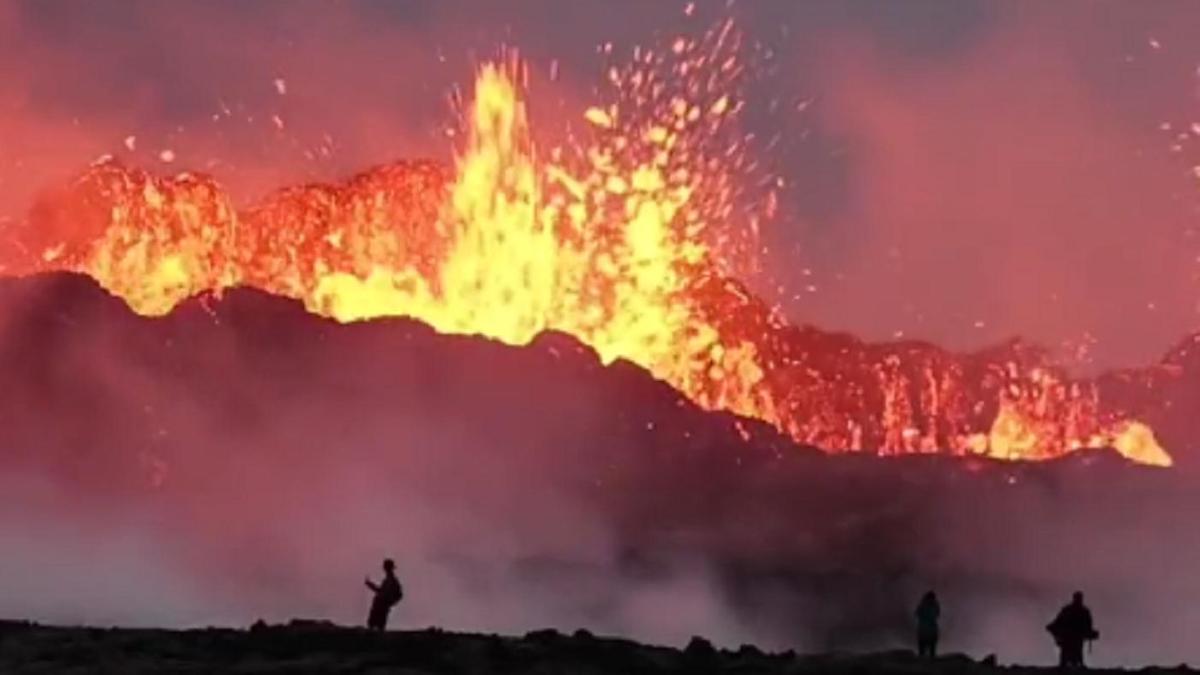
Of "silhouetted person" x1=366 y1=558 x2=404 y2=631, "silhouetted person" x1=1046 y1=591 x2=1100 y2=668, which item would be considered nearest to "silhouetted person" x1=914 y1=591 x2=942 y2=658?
"silhouetted person" x1=1046 y1=591 x2=1100 y2=668

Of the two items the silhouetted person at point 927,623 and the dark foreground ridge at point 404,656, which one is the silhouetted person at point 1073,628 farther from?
the silhouetted person at point 927,623

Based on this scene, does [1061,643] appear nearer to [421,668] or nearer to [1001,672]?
[1001,672]

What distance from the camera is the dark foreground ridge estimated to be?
139ft

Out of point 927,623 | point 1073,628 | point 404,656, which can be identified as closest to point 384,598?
point 404,656

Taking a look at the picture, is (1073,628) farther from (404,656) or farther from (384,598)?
(384,598)

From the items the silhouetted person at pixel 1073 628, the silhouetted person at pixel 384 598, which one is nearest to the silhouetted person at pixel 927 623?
the silhouetted person at pixel 1073 628

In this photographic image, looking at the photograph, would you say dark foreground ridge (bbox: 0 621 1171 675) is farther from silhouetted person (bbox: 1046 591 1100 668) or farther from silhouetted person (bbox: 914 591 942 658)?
silhouetted person (bbox: 914 591 942 658)

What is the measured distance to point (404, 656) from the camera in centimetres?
4325

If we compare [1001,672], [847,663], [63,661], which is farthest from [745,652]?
[63,661]

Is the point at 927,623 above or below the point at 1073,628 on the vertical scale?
above

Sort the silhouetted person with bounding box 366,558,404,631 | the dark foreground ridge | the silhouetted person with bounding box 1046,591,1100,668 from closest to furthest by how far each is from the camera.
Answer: the dark foreground ridge, the silhouetted person with bounding box 1046,591,1100,668, the silhouetted person with bounding box 366,558,404,631

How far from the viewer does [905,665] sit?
42531 millimetres

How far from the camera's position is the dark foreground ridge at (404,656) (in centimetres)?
4250

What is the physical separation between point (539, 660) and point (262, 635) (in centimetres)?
613
